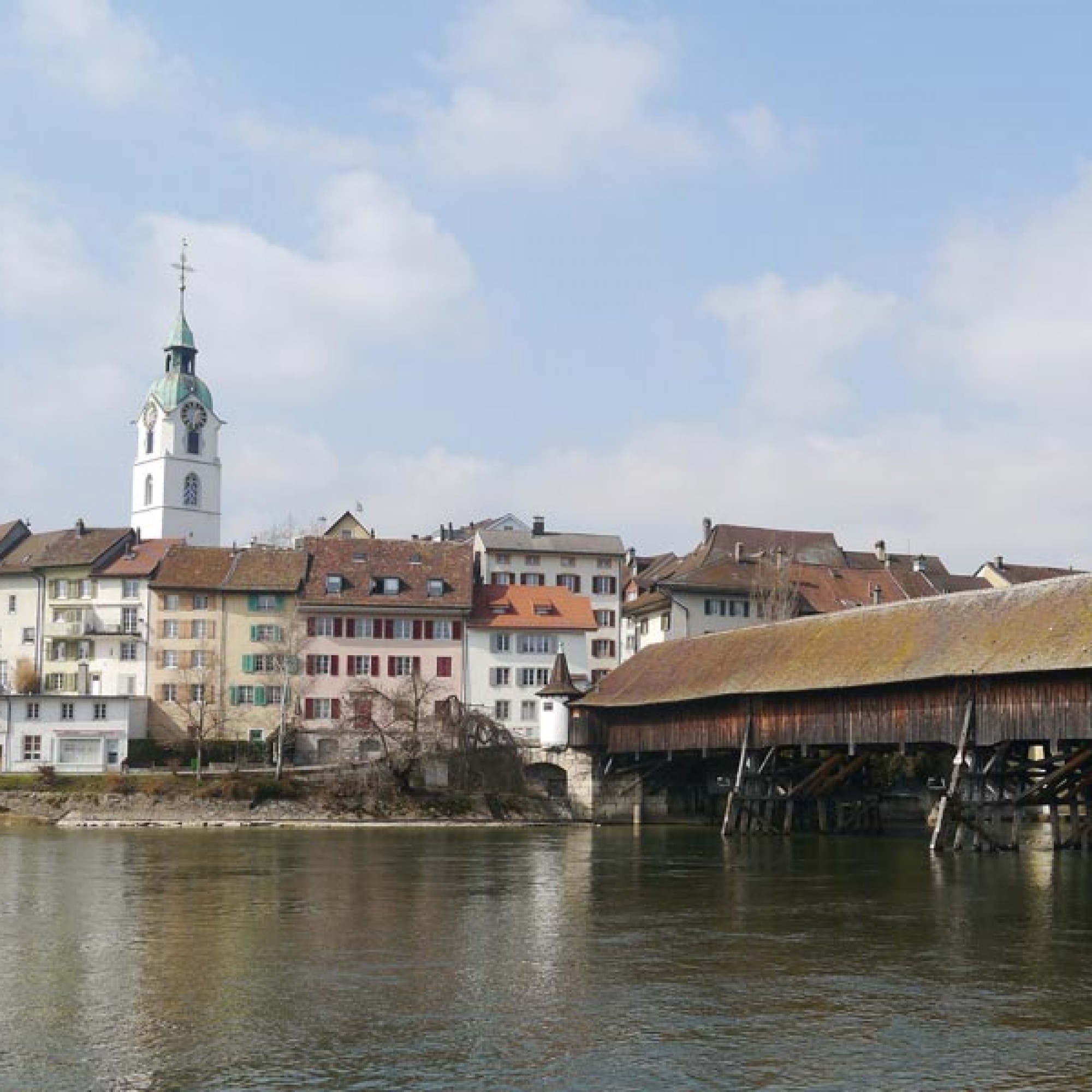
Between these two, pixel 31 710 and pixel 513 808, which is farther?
pixel 31 710

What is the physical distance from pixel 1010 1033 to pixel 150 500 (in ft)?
271

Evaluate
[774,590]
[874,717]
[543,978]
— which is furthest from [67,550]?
[543,978]

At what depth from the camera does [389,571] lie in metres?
61.8

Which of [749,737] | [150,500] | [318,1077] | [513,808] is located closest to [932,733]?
Answer: [749,737]

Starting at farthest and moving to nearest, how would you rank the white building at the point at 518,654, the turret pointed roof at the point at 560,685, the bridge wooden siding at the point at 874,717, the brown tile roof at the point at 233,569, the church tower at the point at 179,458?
the church tower at the point at 179,458
the white building at the point at 518,654
the brown tile roof at the point at 233,569
the turret pointed roof at the point at 560,685
the bridge wooden siding at the point at 874,717

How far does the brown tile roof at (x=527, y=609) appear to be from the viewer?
60.8m

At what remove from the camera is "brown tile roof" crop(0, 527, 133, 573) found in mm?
61094

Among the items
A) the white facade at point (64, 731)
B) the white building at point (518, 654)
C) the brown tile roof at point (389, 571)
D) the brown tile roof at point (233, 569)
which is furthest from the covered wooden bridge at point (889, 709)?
the white facade at point (64, 731)

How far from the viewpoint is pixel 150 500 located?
92.5m

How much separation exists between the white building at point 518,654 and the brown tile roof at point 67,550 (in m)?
14.7

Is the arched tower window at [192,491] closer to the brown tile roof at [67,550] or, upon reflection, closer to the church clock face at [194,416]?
the church clock face at [194,416]

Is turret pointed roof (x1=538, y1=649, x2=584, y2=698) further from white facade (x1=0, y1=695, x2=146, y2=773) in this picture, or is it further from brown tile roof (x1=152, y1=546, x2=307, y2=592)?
white facade (x1=0, y1=695, x2=146, y2=773)

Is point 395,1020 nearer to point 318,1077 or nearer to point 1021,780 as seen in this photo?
point 318,1077

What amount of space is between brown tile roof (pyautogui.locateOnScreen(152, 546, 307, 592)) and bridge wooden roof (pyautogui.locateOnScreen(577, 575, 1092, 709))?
15.4m
